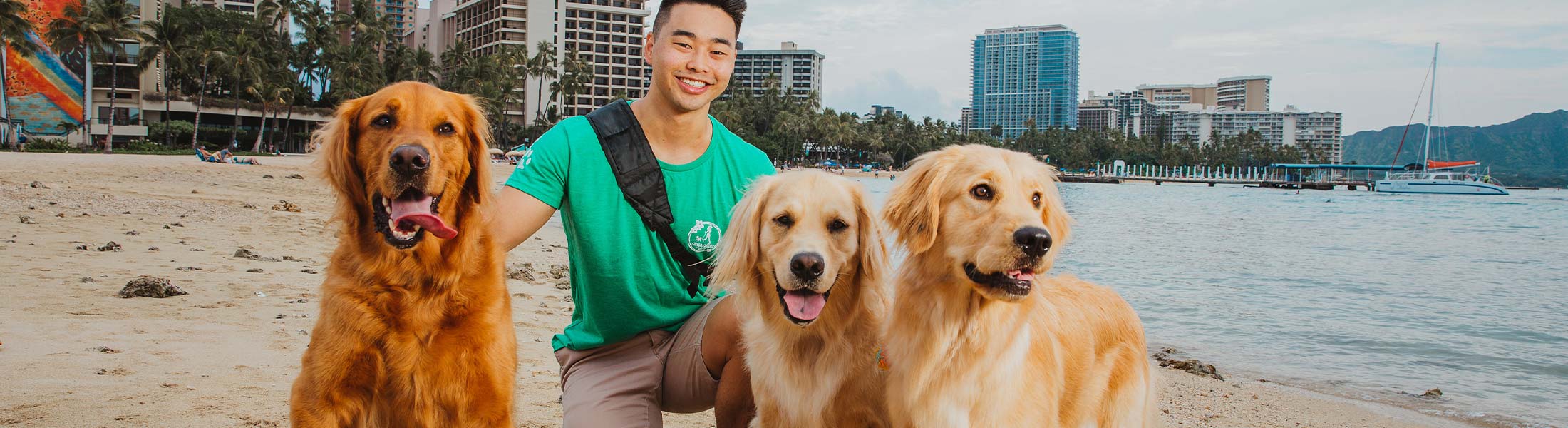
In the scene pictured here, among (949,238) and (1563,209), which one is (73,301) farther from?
(1563,209)

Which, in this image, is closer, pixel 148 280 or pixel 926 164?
pixel 926 164

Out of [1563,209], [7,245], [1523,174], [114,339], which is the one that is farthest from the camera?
[1523,174]

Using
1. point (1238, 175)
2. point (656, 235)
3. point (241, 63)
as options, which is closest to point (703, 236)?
point (656, 235)

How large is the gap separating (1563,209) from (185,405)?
81967mm

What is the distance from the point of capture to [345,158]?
285cm

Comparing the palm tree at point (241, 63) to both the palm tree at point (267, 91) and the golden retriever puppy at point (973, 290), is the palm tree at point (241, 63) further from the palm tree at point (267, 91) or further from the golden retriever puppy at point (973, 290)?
the golden retriever puppy at point (973, 290)

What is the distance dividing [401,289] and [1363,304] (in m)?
16.6

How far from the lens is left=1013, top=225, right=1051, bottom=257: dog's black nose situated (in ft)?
9.48

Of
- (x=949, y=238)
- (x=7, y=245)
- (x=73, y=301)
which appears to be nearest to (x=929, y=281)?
(x=949, y=238)

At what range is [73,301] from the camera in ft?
22.6

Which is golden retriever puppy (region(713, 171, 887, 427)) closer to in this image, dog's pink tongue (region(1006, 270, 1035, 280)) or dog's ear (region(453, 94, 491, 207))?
dog's pink tongue (region(1006, 270, 1035, 280))

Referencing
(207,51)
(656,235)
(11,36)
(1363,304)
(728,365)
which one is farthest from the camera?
(207,51)

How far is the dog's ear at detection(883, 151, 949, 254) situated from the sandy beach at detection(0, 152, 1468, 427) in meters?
1.85

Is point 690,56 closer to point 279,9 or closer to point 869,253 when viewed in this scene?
point 869,253
